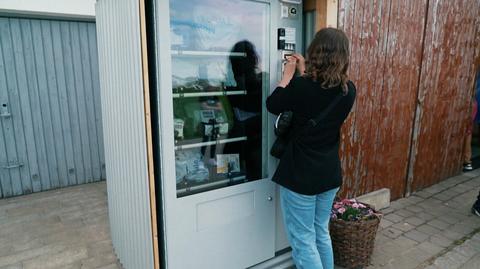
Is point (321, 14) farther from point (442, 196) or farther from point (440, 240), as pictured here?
point (442, 196)

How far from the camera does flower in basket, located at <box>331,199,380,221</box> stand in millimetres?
2678

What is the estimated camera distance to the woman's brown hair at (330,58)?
1.91m

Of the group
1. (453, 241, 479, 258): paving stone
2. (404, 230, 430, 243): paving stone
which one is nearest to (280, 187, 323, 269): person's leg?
(404, 230, 430, 243): paving stone

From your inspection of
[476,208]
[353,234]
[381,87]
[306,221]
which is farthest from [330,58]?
[476,208]

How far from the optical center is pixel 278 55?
246 centimetres

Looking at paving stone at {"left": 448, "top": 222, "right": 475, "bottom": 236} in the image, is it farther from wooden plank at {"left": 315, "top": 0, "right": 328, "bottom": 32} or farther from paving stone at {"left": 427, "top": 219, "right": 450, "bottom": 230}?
wooden plank at {"left": 315, "top": 0, "right": 328, "bottom": 32}

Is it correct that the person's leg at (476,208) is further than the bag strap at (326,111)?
Yes

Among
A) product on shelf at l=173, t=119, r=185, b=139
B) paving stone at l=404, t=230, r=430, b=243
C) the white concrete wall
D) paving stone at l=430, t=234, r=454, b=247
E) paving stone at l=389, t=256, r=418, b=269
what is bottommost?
paving stone at l=430, t=234, r=454, b=247

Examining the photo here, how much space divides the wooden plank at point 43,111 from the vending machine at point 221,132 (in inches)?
116

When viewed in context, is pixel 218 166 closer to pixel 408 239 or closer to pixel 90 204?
pixel 408 239

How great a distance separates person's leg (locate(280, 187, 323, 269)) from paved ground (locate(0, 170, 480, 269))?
934 millimetres

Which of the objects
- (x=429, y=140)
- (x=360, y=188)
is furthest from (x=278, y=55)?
(x=429, y=140)

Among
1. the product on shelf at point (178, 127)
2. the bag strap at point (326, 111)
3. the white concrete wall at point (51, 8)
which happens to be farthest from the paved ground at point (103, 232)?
the white concrete wall at point (51, 8)

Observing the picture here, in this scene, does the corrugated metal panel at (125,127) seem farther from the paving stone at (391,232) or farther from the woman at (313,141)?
the paving stone at (391,232)
